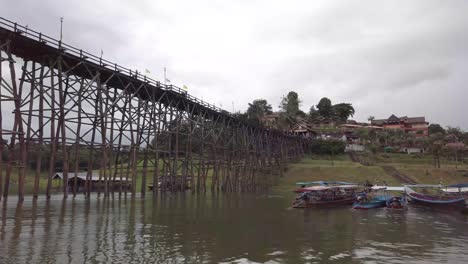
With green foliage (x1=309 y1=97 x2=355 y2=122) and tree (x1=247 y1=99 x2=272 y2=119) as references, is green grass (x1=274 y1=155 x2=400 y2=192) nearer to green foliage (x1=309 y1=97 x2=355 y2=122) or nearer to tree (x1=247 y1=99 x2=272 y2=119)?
tree (x1=247 y1=99 x2=272 y2=119)

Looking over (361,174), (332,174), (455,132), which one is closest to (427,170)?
(361,174)

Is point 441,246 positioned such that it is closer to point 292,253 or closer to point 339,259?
point 339,259

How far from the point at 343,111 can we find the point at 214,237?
137 m

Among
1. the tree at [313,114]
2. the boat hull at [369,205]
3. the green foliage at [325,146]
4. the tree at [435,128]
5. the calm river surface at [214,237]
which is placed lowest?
the boat hull at [369,205]

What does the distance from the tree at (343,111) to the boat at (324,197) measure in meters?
111

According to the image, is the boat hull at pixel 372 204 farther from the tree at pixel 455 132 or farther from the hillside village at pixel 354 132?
the tree at pixel 455 132

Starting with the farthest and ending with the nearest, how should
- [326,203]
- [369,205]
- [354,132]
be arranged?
[354,132], [326,203], [369,205]

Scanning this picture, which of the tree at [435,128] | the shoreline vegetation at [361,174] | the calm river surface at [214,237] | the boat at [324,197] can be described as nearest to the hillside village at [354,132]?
the tree at [435,128]

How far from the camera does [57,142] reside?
31219 millimetres

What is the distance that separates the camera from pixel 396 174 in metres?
68.6

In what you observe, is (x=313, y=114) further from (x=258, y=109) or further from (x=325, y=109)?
(x=258, y=109)

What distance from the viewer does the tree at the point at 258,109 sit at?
117 m

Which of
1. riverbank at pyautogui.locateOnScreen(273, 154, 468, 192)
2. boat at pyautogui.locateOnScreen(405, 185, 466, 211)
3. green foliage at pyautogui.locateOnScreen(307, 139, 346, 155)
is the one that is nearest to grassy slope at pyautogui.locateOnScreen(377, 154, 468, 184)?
riverbank at pyautogui.locateOnScreen(273, 154, 468, 192)

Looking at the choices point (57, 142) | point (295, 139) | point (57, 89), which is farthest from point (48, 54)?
point (295, 139)
